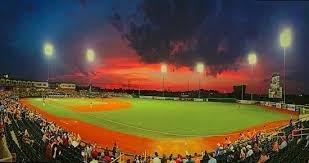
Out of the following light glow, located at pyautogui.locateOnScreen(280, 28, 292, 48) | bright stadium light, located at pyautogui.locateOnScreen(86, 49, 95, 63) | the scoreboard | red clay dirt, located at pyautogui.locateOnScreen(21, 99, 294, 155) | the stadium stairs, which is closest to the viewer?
the stadium stairs

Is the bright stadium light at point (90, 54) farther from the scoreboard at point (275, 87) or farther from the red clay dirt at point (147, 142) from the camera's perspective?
the scoreboard at point (275, 87)

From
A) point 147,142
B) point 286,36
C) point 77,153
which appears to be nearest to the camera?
point 77,153

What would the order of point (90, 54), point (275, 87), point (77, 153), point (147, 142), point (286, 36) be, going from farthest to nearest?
1. point (90, 54)
2. point (275, 87)
3. point (286, 36)
4. point (147, 142)
5. point (77, 153)

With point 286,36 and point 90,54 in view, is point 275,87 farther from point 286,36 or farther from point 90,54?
point 90,54

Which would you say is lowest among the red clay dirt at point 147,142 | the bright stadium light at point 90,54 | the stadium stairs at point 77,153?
the red clay dirt at point 147,142

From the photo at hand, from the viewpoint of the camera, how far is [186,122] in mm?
32531

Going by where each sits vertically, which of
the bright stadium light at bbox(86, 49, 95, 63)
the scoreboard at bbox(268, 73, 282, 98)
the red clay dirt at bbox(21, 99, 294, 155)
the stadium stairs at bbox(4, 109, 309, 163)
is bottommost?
the red clay dirt at bbox(21, 99, 294, 155)

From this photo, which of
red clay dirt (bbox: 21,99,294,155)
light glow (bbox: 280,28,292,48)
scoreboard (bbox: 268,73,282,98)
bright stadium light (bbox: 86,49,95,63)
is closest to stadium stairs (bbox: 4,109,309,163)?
red clay dirt (bbox: 21,99,294,155)

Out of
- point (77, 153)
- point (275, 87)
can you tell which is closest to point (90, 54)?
point (275, 87)

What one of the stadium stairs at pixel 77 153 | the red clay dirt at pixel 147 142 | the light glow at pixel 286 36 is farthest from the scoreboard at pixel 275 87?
the stadium stairs at pixel 77 153

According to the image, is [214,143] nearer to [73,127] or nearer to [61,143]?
[61,143]

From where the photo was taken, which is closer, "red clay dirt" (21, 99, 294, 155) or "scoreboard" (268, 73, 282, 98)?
"red clay dirt" (21, 99, 294, 155)

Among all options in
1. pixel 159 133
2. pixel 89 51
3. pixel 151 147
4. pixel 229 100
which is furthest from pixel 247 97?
pixel 151 147

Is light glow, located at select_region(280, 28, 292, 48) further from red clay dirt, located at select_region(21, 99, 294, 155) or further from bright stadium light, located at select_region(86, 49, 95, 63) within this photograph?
bright stadium light, located at select_region(86, 49, 95, 63)
